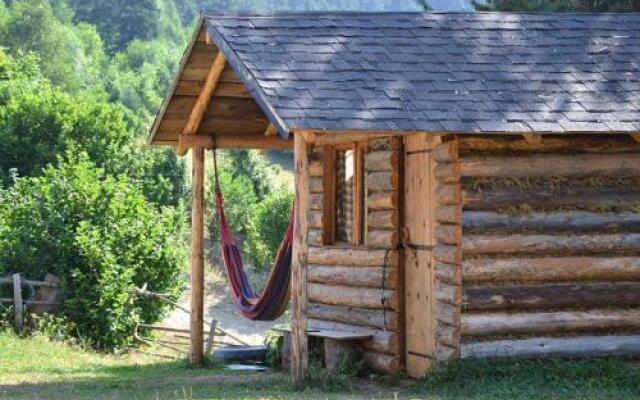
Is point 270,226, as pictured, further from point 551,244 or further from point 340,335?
point 551,244

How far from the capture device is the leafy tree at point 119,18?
107875 mm

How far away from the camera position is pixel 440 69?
13.2m

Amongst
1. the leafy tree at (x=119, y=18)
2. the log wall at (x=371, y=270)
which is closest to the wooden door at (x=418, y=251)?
the log wall at (x=371, y=270)

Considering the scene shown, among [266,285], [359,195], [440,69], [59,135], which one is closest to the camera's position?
[440,69]

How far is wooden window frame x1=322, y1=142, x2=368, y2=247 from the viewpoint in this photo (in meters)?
14.2

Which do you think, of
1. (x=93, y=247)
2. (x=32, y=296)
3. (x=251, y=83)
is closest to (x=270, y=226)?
(x=93, y=247)

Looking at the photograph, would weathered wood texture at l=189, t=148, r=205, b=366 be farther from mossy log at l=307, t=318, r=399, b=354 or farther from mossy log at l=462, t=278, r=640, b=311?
mossy log at l=462, t=278, r=640, b=311

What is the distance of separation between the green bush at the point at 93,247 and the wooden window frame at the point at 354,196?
22.7 feet

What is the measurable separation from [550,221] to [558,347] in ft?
4.26

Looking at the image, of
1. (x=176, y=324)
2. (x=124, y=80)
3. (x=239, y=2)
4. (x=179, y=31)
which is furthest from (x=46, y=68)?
(x=239, y=2)

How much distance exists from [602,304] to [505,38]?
3.23m

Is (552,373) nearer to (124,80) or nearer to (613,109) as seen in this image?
(613,109)

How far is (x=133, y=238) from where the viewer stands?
72.8ft

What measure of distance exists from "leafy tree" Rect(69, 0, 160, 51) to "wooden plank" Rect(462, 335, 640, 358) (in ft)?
320
